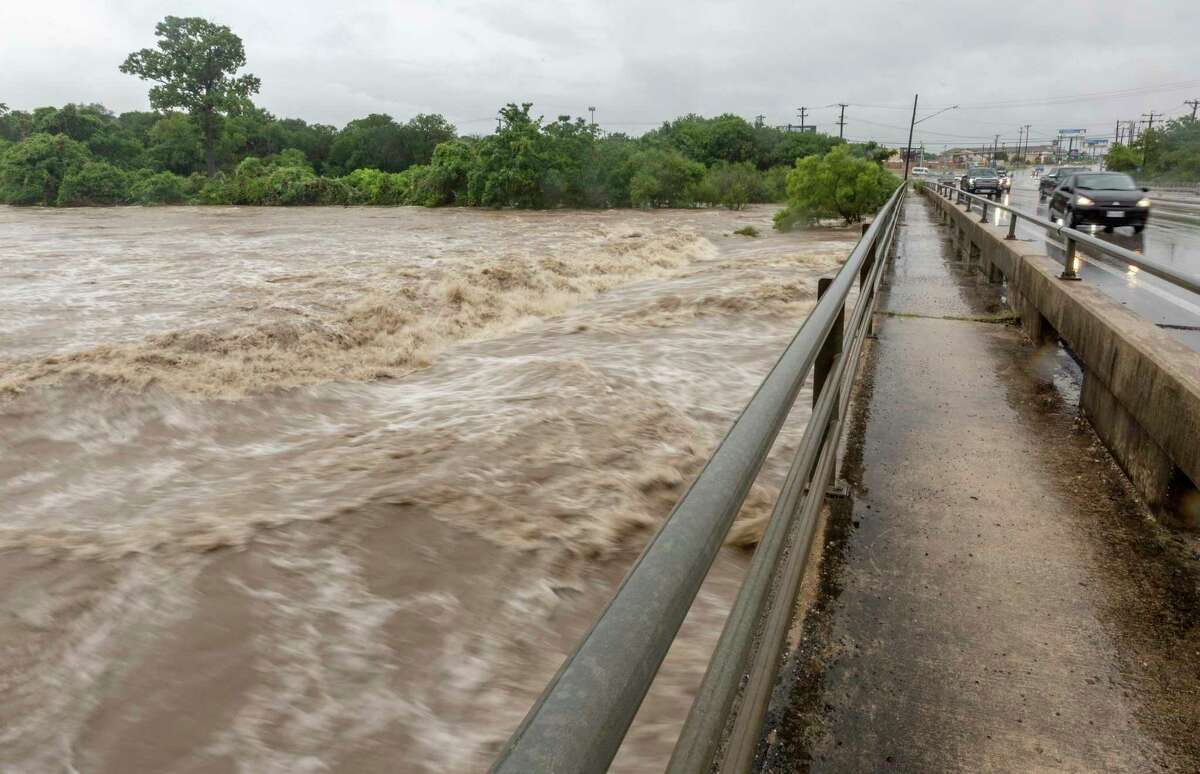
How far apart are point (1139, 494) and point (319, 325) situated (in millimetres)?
10043

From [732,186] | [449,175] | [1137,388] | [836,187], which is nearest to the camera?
[1137,388]

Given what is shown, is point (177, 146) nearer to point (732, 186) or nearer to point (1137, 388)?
point (732, 186)

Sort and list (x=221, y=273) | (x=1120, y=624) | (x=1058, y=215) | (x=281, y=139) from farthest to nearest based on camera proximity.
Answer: (x=281, y=139) < (x=1058, y=215) < (x=221, y=273) < (x=1120, y=624)

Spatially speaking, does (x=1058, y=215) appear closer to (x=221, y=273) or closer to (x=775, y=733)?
(x=221, y=273)

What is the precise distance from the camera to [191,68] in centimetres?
8581

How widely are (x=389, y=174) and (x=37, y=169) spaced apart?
22.0 m

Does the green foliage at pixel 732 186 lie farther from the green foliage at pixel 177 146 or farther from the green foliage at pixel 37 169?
the green foliage at pixel 177 146

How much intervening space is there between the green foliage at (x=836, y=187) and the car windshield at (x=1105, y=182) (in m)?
9.97

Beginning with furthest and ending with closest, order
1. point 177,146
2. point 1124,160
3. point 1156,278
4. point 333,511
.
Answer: point 177,146
point 1124,160
point 1156,278
point 333,511

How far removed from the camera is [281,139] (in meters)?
92.5

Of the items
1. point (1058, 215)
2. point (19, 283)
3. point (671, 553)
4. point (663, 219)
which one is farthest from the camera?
point (663, 219)

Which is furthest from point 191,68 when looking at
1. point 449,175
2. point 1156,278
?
point 1156,278

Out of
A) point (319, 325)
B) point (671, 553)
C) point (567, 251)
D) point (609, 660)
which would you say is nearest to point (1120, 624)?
point (671, 553)

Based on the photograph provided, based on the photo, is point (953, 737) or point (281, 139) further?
point (281, 139)
